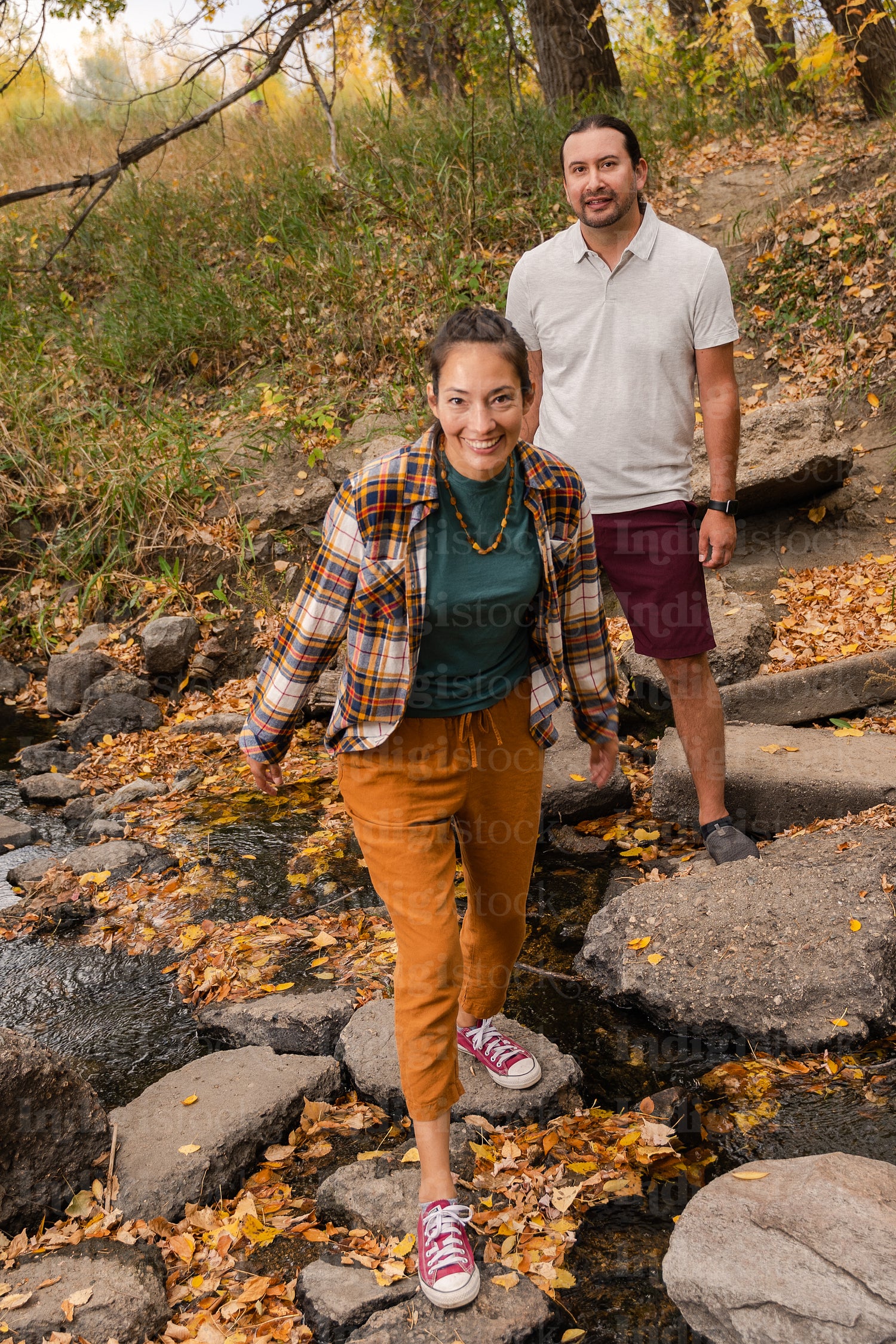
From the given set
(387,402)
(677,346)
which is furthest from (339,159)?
(677,346)

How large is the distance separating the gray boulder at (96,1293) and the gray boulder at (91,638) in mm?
5488

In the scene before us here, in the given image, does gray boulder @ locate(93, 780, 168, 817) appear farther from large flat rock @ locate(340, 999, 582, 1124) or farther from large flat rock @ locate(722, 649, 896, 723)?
large flat rock @ locate(722, 649, 896, 723)

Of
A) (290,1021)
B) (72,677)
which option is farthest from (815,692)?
(72,677)

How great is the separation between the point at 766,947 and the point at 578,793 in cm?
140

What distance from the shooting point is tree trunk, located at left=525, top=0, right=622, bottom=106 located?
9.48 metres

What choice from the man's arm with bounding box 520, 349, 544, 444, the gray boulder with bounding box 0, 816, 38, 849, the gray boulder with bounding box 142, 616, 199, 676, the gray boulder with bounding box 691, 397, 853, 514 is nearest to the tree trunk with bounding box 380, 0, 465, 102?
the gray boulder with bounding box 691, 397, 853, 514

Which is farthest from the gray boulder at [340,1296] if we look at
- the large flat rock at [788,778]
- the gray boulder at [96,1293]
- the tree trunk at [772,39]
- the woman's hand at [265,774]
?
the tree trunk at [772,39]

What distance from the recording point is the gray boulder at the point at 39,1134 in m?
2.64

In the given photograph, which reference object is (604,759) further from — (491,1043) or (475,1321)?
(475,1321)

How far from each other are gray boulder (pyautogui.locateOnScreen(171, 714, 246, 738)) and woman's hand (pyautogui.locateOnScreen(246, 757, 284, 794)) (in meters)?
3.82

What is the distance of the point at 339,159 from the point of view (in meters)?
10.2

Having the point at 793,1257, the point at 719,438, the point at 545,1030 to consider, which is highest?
the point at 719,438

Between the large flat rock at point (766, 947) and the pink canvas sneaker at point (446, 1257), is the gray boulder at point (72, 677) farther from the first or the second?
the pink canvas sneaker at point (446, 1257)

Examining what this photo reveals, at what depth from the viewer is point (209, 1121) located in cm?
296
